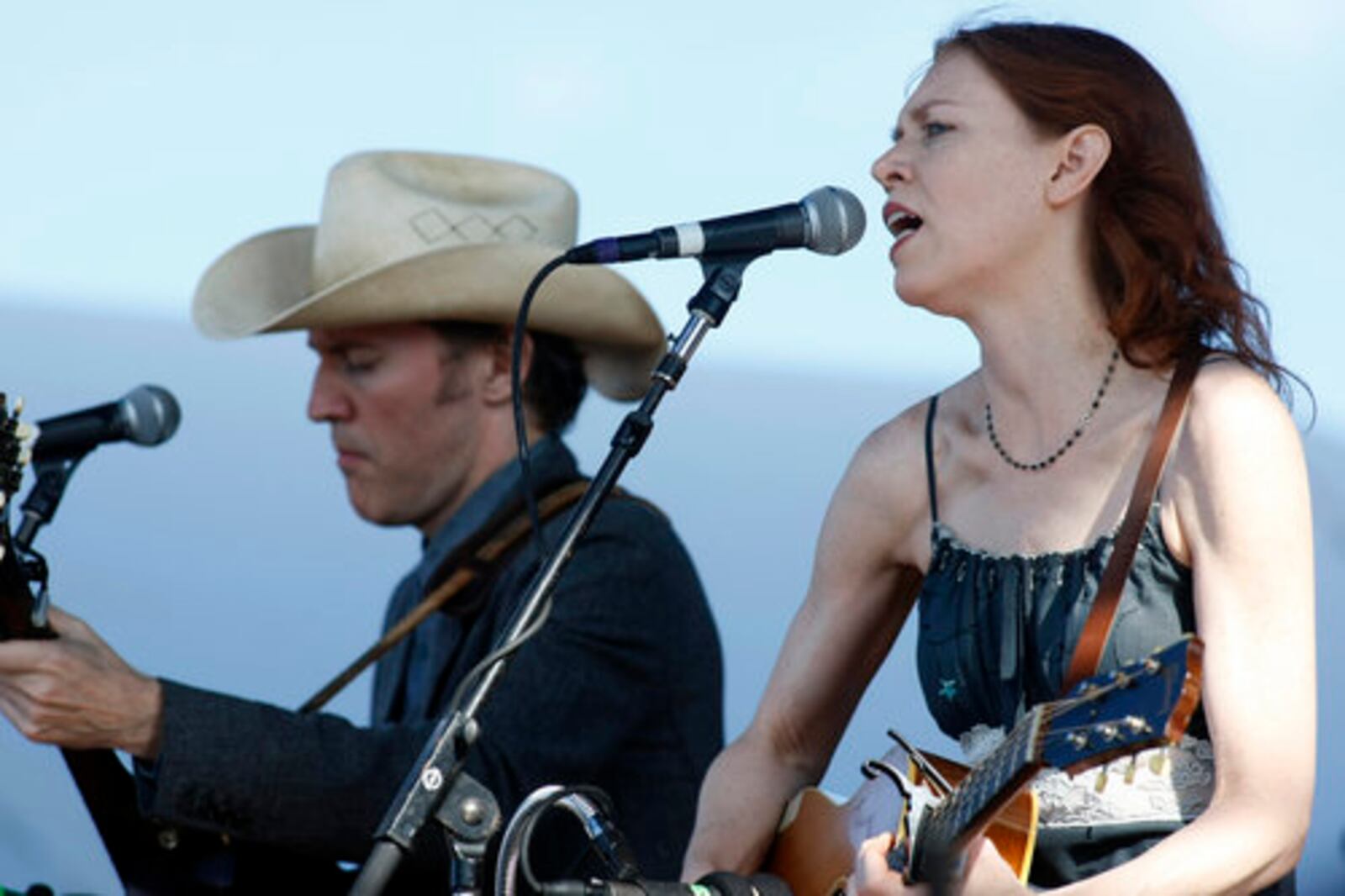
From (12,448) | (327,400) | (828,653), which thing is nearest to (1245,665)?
(828,653)

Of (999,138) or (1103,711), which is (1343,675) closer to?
(999,138)

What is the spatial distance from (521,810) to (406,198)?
74.3 inches

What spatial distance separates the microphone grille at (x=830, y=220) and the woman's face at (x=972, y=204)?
163 mm

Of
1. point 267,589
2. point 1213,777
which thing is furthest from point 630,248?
point 267,589

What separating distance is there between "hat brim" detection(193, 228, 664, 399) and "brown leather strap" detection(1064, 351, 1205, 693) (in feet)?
4.52

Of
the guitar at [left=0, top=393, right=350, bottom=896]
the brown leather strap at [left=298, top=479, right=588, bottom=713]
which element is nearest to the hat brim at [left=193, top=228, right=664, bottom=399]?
the brown leather strap at [left=298, top=479, right=588, bottom=713]

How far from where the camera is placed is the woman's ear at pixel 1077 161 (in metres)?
2.56

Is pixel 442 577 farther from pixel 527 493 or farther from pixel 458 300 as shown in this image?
pixel 527 493

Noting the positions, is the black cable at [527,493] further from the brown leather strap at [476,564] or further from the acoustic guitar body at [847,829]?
the brown leather strap at [476,564]

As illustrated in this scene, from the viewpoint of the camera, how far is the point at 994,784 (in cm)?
222

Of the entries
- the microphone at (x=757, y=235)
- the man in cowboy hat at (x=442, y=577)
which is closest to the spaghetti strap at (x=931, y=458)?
the microphone at (x=757, y=235)

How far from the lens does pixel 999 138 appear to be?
2.59 metres

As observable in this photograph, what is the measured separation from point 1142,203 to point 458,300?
1.45 m

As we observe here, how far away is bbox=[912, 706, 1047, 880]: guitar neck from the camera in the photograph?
2.18 m
